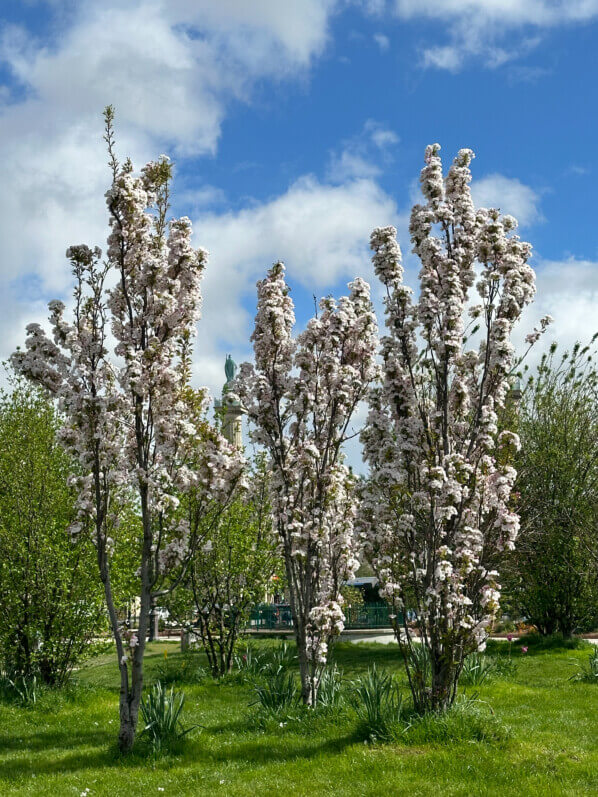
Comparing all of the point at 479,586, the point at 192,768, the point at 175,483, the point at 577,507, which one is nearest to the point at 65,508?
A: the point at 175,483

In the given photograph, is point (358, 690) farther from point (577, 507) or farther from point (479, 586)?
point (577, 507)

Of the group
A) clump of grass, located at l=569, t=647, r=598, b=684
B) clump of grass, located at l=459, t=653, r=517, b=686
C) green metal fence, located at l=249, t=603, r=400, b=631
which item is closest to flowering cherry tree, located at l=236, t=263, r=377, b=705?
clump of grass, located at l=459, t=653, r=517, b=686

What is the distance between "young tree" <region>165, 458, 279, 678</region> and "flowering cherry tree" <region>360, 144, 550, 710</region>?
249 inches

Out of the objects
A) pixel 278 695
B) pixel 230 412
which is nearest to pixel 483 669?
pixel 278 695

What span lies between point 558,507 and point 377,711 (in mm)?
13312

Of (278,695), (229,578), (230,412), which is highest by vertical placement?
(230,412)

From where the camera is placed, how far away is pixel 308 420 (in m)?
10.9

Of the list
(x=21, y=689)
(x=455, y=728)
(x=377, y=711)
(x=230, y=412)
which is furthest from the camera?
(x=230, y=412)

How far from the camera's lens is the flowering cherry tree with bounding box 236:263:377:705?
33.7 ft

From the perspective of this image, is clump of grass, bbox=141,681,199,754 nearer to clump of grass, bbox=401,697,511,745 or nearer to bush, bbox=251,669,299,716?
bush, bbox=251,669,299,716

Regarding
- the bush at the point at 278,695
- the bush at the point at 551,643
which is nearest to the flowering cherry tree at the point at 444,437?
the bush at the point at 278,695

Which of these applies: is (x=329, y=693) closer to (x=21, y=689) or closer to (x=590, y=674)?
(x=590, y=674)

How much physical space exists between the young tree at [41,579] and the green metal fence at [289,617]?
53.0 feet

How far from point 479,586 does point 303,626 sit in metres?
2.63
